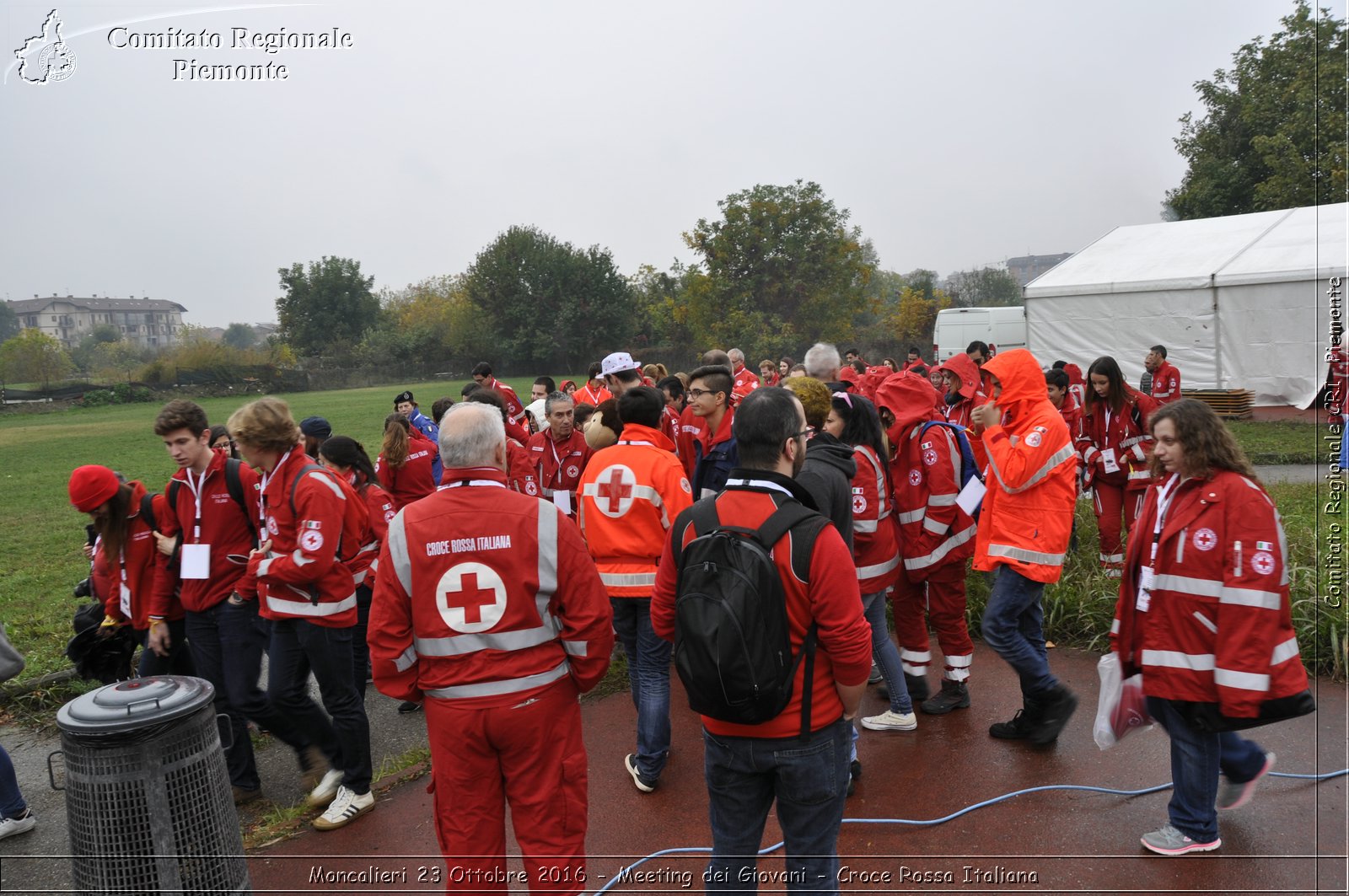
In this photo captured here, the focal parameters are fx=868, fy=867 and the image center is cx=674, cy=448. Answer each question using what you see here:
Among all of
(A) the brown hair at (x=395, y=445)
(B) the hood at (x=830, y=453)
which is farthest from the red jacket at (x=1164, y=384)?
(A) the brown hair at (x=395, y=445)

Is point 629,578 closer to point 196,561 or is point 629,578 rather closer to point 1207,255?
point 196,561

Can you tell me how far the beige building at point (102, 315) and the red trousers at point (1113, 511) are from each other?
101 m

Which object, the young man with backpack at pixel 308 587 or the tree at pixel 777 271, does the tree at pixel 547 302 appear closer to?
the tree at pixel 777 271

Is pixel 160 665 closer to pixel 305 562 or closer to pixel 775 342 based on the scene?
pixel 305 562

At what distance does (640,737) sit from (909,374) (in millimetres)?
2667

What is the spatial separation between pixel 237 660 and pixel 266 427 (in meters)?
1.36

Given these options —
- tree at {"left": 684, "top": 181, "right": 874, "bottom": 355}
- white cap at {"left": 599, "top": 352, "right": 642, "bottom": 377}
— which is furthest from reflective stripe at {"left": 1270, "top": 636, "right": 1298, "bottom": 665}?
tree at {"left": 684, "top": 181, "right": 874, "bottom": 355}

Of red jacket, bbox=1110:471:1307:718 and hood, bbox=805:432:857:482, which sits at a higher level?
hood, bbox=805:432:857:482

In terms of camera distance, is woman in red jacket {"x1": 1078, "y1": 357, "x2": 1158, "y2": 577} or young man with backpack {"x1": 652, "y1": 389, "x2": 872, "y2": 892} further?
woman in red jacket {"x1": 1078, "y1": 357, "x2": 1158, "y2": 577}

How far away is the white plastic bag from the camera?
3855 millimetres

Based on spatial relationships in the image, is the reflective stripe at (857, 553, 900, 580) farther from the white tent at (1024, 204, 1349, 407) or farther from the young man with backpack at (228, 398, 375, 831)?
the white tent at (1024, 204, 1349, 407)

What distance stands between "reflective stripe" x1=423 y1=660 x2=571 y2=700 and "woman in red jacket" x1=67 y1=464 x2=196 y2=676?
9.31 ft

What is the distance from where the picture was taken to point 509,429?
28.0 feet

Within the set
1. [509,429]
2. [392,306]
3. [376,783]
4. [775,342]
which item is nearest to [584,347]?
[775,342]
